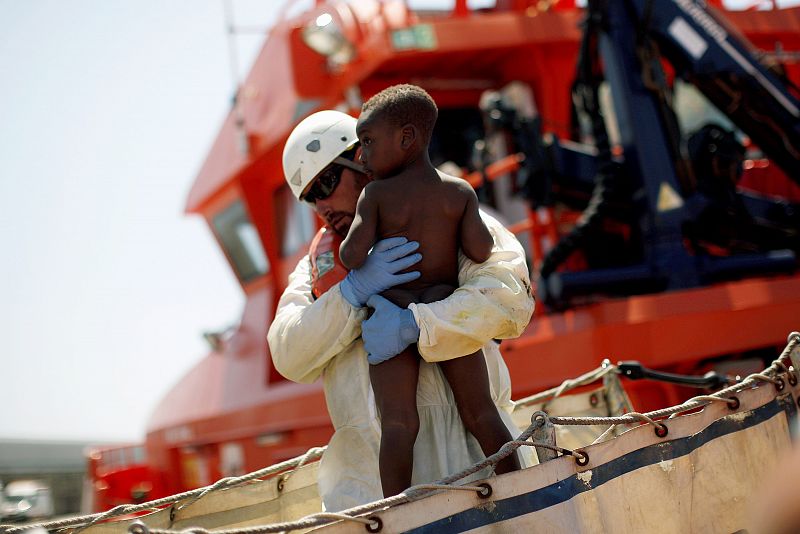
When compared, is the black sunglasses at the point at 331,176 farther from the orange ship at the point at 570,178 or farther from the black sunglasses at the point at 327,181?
the orange ship at the point at 570,178

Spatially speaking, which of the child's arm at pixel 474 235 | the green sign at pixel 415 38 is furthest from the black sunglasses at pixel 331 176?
the green sign at pixel 415 38

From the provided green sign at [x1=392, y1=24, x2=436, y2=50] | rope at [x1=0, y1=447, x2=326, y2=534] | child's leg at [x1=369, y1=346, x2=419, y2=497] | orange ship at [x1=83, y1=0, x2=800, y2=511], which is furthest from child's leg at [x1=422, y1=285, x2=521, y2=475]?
green sign at [x1=392, y1=24, x2=436, y2=50]

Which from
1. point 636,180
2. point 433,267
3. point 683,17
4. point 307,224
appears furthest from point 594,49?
point 433,267

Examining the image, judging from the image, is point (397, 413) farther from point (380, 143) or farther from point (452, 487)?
point (380, 143)

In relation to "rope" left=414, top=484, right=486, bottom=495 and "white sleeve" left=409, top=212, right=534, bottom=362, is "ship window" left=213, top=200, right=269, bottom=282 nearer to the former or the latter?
"white sleeve" left=409, top=212, right=534, bottom=362

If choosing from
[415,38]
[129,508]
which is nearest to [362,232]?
[129,508]

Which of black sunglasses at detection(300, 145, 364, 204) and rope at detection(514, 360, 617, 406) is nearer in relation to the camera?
black sunglasses at detection(300, 145, 364, 204)

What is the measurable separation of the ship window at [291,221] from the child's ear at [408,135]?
4.79 meters

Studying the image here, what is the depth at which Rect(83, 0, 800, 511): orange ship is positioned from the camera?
482 centimetres

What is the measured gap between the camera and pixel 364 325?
7.83 ft

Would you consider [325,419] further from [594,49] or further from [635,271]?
[594,49]

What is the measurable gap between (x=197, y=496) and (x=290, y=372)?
55 cm

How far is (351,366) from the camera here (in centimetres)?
258

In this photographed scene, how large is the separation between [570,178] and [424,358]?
359cm
